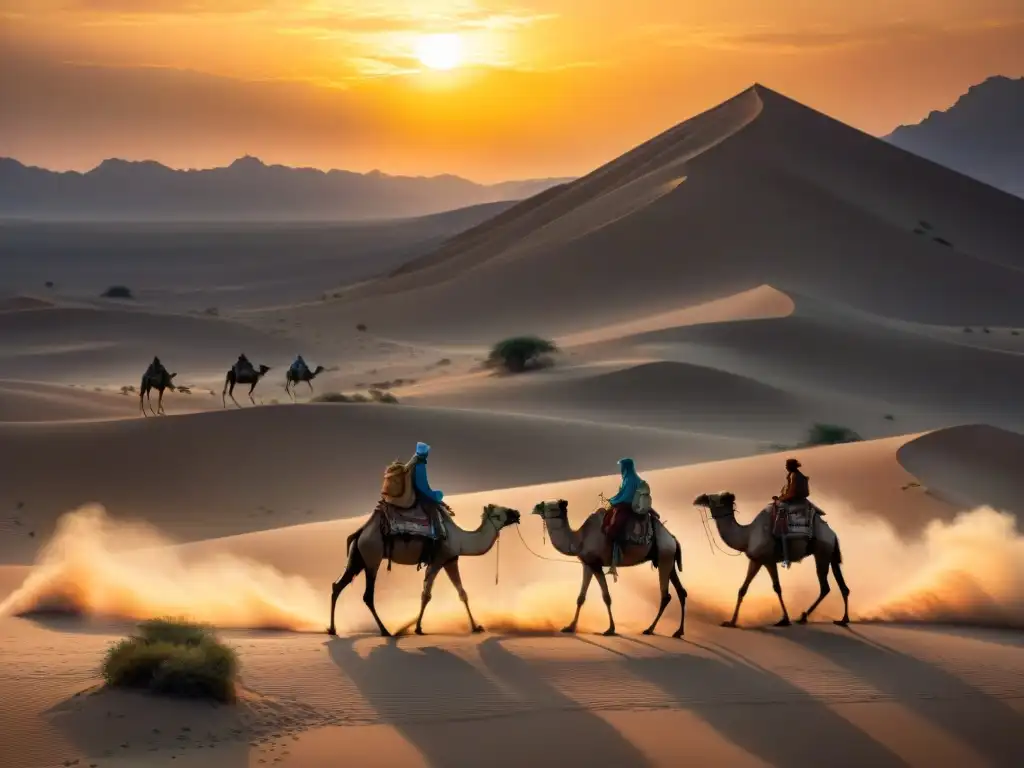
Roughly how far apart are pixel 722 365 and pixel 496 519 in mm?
30428

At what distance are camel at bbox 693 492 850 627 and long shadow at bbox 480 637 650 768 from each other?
3260 mm

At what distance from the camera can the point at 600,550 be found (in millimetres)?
14727

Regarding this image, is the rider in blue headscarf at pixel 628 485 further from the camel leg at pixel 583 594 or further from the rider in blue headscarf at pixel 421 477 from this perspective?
the rider in blue headscarf at pixel 421 477

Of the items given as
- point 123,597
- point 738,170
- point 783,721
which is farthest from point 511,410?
point 738,170

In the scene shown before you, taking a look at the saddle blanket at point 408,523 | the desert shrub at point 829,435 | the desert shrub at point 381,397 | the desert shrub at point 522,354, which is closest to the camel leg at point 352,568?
the saddle blanket at point 408,523

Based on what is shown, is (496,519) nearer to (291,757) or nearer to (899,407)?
(291,757)

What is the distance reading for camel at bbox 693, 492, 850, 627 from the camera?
1517 centimetres

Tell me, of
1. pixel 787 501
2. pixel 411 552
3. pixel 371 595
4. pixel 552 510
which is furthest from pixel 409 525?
pixel 787 501

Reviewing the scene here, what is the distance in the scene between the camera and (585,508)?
862 inches

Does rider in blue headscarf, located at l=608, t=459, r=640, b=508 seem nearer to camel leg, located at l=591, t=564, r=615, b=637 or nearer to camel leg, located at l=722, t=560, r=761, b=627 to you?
camel leg, located at l=591, t=564, r=615, b=637

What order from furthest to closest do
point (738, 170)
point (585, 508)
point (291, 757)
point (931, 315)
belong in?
point (738, 170), point (931, 315), point (585, 508), point (291, 757)

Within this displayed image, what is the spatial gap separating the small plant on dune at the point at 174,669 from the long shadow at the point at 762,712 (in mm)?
3764

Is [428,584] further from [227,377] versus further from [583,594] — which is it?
[227,377]

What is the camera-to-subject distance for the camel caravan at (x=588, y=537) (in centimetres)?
1443
